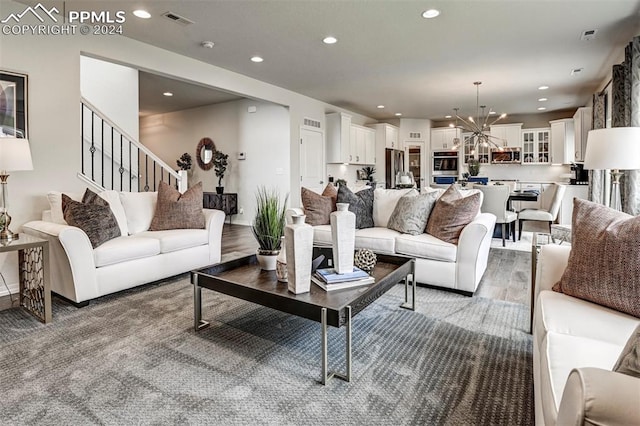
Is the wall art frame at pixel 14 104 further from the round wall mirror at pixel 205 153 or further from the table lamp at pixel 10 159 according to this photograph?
the round wall mirror at pixel 205 153

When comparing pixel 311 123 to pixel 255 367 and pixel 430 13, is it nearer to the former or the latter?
pixel 430 13

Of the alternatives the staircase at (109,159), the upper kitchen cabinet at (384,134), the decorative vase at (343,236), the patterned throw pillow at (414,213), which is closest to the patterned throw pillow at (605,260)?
the decorative vase at (343,236)

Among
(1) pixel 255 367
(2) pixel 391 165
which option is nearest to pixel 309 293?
(1) pixel 255 367

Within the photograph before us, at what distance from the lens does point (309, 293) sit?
2.13 metres

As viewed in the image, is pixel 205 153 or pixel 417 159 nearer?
pixel 205 153

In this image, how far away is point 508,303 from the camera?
3.11 metres

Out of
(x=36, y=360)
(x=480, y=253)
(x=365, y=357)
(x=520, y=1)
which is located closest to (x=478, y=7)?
(x=520, y=1)

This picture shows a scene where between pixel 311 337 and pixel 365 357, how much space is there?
16.4 inches

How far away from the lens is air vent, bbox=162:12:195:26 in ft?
12.0

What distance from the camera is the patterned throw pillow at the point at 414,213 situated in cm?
371

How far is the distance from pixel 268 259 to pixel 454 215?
1.83m

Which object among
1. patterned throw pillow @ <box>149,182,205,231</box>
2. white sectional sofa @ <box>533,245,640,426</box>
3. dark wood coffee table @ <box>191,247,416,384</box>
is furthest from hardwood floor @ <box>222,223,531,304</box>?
white sectional sofa @ <box>533,245,640,426</box>

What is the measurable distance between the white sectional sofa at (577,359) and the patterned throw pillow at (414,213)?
1.59m

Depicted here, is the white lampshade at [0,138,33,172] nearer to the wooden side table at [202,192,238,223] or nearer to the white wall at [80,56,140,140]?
the white wall at [80,56,140,140]
